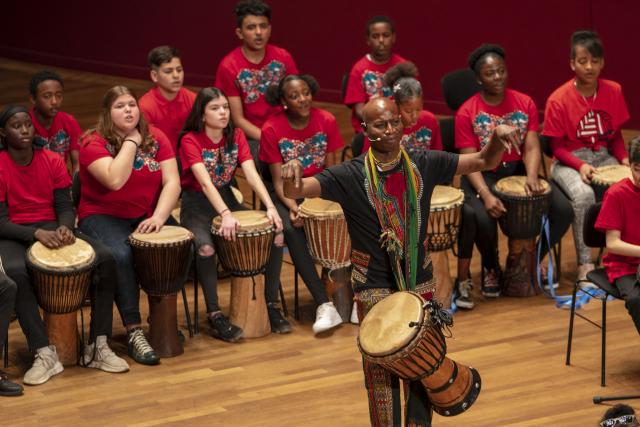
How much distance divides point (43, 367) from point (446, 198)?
2.06 meters

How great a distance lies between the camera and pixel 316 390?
4.98 m

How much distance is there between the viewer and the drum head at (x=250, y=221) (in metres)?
5.58

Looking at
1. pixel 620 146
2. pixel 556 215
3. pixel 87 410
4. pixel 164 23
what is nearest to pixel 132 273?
pixel 87 410

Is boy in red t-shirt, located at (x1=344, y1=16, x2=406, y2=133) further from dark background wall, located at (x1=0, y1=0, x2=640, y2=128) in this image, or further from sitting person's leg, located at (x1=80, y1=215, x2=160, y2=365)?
dark background wall, located at (x1=0, y1=0, x2=640, y2=128)

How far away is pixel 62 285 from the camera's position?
17.0 feet

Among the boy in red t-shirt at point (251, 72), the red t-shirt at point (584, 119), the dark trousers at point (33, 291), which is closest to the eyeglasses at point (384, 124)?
the dark trousers at point (33, 291)

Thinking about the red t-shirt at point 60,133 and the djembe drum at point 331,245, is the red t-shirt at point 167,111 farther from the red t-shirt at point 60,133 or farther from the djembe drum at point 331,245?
the djembe drum at point 331,245

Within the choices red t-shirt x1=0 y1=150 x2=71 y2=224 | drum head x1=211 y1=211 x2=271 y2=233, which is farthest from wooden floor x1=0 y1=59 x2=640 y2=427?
red t-shirt x1=0 y1=150 x2=71 y2=224

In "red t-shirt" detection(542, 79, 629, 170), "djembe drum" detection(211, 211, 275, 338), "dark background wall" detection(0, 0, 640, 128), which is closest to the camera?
"djembe drum" detection(211, 211, 275, 338)

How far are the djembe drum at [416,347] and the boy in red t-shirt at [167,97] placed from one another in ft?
8.73

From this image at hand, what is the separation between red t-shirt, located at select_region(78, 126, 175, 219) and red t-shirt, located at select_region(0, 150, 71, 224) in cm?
12

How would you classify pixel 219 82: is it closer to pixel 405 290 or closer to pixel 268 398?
pixel 268 398

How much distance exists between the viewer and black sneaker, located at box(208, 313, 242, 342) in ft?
18.4

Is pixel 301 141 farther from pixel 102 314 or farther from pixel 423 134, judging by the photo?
pixel 102 314
